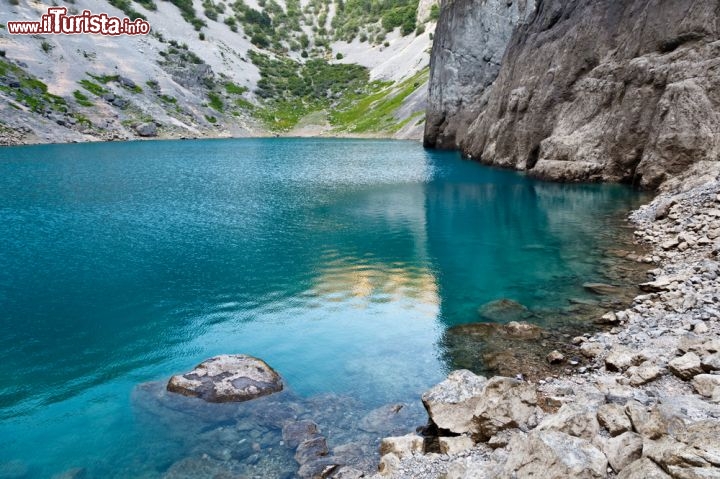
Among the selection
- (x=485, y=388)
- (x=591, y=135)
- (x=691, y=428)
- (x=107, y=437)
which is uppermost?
(x=591, y=135)

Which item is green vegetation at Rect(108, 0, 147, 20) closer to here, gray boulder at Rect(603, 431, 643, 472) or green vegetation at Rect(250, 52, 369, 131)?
green vegetation at Rect(250, 52, 369, 131)

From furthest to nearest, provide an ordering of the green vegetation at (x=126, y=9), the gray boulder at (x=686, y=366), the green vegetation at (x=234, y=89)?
the green vegetation at (x=126, y=9) → the green vegetation at (x=234, y=89) → the gray boulder at (x=686, y=366)

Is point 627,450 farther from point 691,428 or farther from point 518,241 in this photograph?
point 518,241

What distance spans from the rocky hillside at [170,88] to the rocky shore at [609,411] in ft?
353

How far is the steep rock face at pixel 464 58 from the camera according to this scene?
8331 centimetres

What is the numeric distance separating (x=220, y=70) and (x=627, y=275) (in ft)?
581

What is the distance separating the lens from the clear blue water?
14.9 m

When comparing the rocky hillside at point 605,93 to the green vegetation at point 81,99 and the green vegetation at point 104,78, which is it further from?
the green vegetation at point 104,78

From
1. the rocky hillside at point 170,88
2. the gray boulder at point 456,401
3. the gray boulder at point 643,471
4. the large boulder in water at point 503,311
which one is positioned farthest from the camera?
the rocky hillside at point 170,88

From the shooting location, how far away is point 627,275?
2389cm

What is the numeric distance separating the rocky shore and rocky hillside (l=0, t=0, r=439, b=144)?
10746 centimetres

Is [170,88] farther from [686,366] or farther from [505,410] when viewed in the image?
[686,366]

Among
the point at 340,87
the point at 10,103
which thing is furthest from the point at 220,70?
the point at 10,103

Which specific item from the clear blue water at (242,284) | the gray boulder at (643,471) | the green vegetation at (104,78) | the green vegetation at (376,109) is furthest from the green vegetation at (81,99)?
the gray boulder at (643,471)
